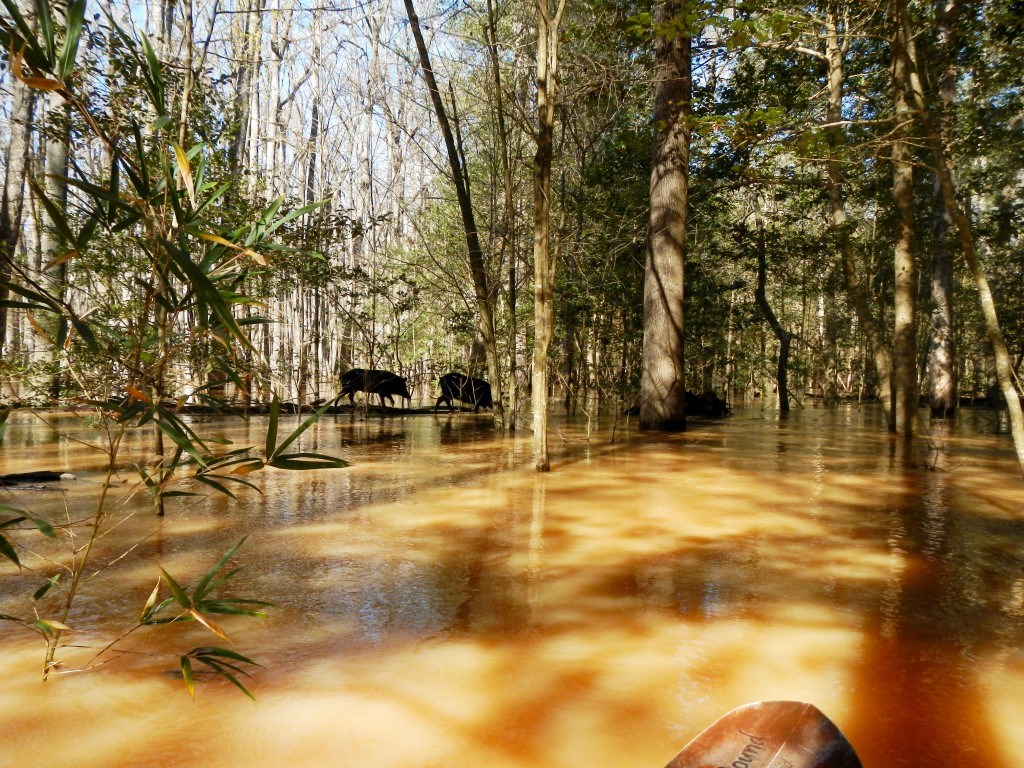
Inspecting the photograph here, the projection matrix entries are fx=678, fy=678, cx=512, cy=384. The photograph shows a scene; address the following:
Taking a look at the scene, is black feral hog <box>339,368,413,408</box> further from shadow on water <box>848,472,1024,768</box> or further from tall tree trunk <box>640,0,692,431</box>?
shadow on water <box>848,472,1024,768</box>

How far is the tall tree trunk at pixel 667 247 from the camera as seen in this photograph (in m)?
9.53

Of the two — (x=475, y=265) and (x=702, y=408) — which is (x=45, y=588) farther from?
(x=702, y=408)

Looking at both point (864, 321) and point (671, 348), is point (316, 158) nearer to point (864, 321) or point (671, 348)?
point (671, 348)

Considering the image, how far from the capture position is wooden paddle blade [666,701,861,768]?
1.37 meters

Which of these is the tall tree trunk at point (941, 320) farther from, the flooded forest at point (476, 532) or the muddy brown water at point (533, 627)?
the muddy brown water at point (533, 627)

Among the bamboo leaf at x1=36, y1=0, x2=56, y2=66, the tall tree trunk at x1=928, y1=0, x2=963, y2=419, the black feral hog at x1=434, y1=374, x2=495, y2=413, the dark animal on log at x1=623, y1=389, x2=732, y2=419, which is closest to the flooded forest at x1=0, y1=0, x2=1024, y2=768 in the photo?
the bamboo leaf at x1=36, y1=0, x2=56, y2=66

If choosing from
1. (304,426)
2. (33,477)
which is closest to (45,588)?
(304,426)

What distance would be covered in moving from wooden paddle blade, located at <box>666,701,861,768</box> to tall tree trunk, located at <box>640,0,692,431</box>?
863 cm

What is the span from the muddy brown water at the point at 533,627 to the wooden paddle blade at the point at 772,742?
36 cm

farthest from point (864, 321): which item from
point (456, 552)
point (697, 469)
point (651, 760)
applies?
point (651, 760)

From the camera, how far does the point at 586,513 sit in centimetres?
450

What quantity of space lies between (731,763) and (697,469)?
5.18 meters

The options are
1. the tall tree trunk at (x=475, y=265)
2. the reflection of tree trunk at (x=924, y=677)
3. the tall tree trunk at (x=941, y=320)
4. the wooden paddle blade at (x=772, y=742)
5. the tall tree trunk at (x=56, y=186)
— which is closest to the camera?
the wooden paddle blade at (x=772, y=742)

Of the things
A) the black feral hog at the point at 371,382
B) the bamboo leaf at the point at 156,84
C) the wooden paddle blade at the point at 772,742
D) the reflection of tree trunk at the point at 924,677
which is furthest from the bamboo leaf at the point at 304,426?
the black feral hog at the point at 371,382
